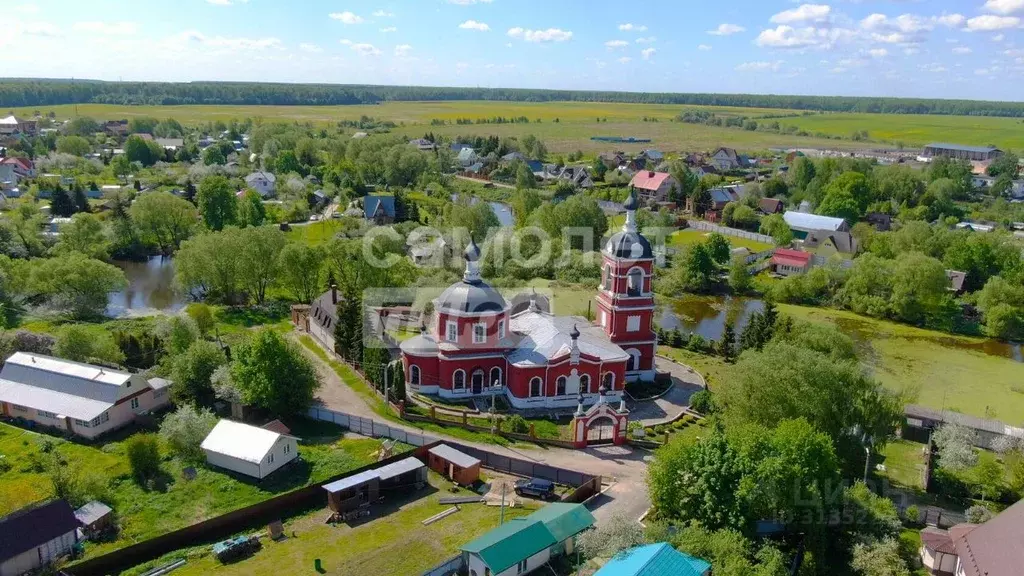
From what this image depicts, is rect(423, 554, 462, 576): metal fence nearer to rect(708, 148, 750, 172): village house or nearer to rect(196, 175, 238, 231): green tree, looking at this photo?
rect(196, 175, 238, 231): green tree

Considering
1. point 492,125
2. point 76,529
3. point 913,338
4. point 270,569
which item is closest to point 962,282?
point 913,338

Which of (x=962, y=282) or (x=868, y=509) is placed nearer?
(x=868, y=509)

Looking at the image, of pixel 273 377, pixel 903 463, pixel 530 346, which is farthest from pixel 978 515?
pixel 273 377

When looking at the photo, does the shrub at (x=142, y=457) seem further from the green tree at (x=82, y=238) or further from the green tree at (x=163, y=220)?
the green tree at (x=163, y=220)

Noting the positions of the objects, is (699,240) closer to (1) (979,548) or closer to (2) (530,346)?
(2) (530,346)

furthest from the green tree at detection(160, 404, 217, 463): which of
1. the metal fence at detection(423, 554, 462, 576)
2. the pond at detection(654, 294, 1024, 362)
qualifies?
the pond at detection(654, 294, 1024, 362)

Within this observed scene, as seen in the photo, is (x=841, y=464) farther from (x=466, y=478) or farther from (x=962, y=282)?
(x=962, y=282)
